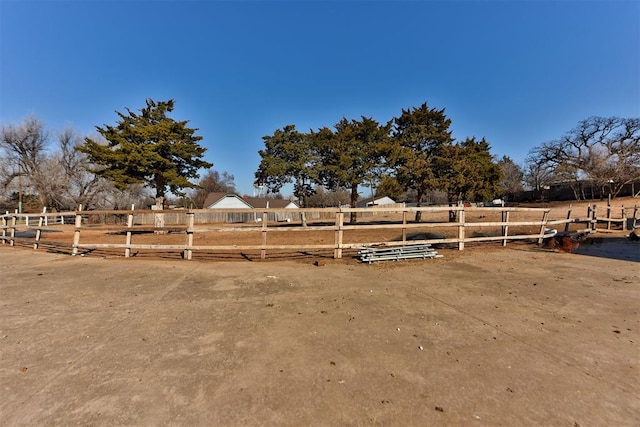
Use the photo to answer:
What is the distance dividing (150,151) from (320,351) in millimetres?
21461

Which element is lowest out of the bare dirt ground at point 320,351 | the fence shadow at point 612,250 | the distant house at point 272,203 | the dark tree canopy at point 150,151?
the bare dirt ground at point 320,351

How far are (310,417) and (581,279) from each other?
608 centimetres

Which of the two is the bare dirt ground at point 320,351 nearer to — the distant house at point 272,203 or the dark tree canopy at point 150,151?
the dark tree canopy at point 150,151

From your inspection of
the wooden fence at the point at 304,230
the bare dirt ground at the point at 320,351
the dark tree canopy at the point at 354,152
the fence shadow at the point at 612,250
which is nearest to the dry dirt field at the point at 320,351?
the bare dirt ground at the point at 320,351

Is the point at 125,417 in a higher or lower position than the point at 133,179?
lower

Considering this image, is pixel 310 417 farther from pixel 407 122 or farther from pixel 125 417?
pixel 407 122

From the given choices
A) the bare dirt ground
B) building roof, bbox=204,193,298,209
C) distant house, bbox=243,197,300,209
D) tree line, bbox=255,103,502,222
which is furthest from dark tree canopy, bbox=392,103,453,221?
distant house, bbox=243,197,300,209

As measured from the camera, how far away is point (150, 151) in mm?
20297

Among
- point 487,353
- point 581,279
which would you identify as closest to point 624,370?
point 487,353

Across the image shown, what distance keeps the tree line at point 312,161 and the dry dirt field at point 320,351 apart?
1771 cm

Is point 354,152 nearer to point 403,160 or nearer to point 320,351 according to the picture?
point 403,160

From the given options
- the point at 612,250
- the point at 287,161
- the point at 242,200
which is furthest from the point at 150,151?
the point at 242,200

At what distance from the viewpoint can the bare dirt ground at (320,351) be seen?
6.84 feet

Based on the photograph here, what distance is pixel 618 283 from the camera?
5320 millimetres
